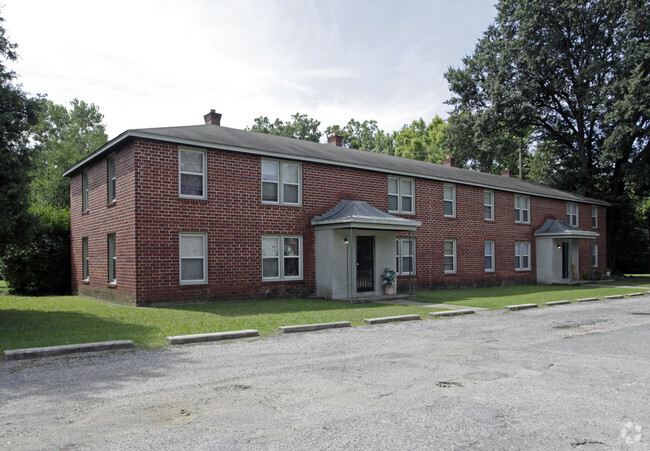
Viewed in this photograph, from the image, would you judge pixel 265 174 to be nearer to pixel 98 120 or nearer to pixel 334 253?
pixel 334 253

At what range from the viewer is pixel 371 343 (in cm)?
938

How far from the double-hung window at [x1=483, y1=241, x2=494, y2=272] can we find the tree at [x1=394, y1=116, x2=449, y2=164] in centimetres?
2897

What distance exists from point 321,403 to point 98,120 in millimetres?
57101

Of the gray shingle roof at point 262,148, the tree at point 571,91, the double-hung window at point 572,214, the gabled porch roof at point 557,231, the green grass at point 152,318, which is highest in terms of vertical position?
the tree at point 571,91

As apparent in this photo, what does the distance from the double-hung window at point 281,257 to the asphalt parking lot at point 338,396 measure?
8.11m

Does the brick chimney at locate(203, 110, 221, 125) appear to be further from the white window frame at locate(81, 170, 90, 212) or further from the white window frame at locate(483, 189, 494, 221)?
the white window frame at locate(483, 189, 494, 221)

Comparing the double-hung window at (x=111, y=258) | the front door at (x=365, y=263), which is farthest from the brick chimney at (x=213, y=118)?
the front door at (x=365, y=263)

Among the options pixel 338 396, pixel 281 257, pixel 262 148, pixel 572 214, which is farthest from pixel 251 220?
pixel 572 214

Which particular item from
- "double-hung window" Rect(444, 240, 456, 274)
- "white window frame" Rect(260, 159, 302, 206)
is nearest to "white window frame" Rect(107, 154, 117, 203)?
"white window frame" Rect(260, 159, 302, 206)

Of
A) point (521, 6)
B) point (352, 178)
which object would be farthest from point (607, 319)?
point (521, 6)

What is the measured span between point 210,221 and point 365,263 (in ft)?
20.3

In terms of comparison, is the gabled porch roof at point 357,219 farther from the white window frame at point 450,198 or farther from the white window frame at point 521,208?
the white window frame at point 521,208

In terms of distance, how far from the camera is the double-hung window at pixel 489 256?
85.5ft

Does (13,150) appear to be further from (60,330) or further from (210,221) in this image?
(210,221)
